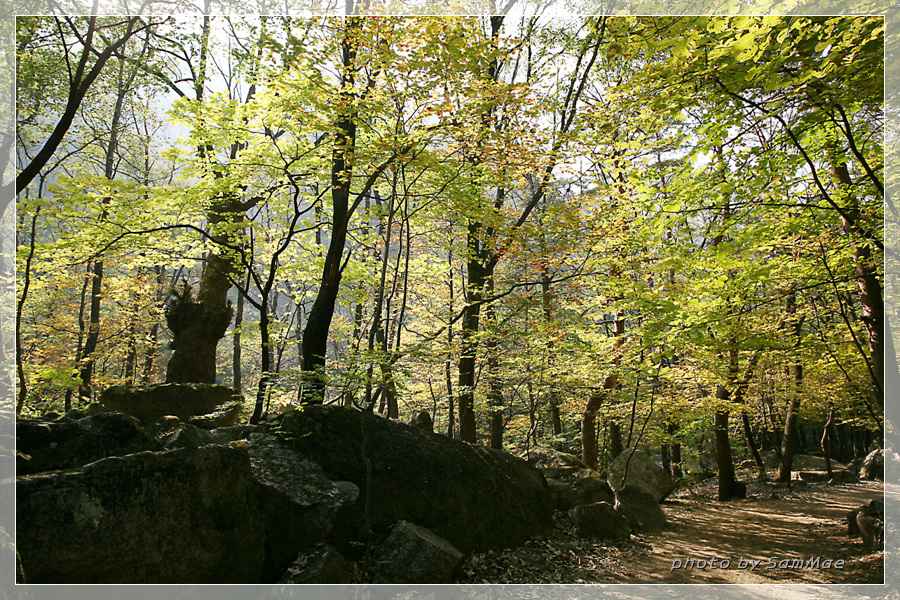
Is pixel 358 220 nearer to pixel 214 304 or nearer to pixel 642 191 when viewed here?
pixel 214 304

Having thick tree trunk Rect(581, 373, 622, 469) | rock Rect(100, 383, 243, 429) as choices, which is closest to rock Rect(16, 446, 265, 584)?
rock Rect(100, 383, 243, 429)

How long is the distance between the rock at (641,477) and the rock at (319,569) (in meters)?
5.23

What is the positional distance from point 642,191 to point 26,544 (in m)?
5.83

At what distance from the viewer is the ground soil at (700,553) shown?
4.49m

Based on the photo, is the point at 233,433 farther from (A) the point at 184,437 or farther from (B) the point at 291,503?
(B) the point at 291,503

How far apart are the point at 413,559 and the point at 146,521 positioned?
2037 millimetres

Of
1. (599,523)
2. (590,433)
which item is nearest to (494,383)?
(590,433)

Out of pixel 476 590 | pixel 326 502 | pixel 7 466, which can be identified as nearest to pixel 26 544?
pixel 7 466

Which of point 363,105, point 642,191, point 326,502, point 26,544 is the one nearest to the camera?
point 26,544

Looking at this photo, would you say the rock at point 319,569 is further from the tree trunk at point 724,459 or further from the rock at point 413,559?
the tree trunk at point 724,459

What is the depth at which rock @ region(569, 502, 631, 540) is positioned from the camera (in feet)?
19.2

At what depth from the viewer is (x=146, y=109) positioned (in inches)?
545

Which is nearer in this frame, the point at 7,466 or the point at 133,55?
the point at 7,466

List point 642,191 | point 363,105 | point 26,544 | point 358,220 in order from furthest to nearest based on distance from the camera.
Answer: point 358,220 → point 363,105 → point 642,191 → point 26,544
